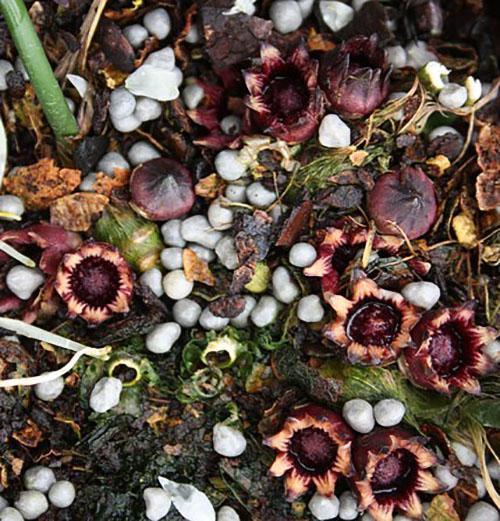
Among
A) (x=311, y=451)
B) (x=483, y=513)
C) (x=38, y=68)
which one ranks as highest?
(x=38, y=68)

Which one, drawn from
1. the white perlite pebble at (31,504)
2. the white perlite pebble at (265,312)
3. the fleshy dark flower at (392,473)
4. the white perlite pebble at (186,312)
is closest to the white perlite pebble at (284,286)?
the white perlite pebble at (265,312)

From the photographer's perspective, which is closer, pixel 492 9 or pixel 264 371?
pixel 264 371

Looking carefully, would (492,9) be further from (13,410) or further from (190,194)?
(13,410)

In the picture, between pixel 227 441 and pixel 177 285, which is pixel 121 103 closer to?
pixel 177 285

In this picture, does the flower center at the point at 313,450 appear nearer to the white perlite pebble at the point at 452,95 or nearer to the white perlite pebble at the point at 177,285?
the white perlite pebble at the point at 177,285

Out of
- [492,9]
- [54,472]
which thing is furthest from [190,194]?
[492,9]

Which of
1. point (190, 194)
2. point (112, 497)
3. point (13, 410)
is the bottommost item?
point (112, 497)

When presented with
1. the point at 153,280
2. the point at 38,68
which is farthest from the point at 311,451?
the point at 38,68
